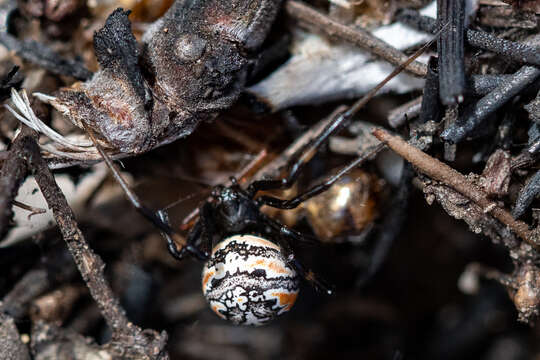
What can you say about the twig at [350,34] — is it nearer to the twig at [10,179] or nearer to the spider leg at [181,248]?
the spider leg at [181,248]

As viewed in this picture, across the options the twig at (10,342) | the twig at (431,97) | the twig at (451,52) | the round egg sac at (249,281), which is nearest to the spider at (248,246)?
the round egg sac at (249,281)

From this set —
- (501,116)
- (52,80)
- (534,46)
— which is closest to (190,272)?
(52,80)

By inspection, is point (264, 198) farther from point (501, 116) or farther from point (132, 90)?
point (501, 116)

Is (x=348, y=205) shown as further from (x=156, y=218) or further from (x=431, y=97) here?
(x=156, y=218)

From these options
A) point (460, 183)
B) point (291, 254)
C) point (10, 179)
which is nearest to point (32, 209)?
point (10, 179)

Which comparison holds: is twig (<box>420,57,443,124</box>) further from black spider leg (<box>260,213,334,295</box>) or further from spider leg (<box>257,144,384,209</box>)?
black spider leg (<box>260,213,334,295</box>)

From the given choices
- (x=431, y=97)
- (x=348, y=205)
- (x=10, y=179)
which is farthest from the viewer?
(x=348, y=205)
